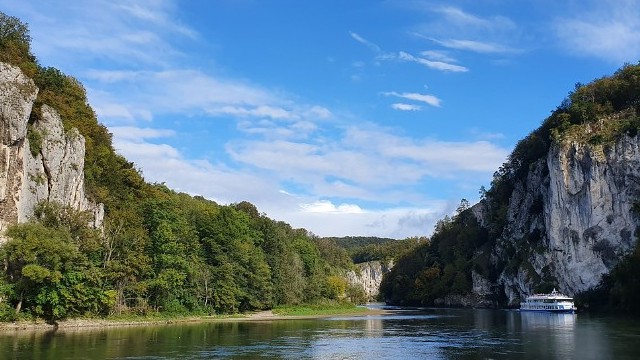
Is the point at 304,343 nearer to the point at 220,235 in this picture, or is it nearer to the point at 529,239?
the point at 220,235

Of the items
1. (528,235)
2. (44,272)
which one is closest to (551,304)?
(528,235)

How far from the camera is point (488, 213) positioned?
526 feet

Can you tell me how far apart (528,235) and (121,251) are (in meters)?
88.1

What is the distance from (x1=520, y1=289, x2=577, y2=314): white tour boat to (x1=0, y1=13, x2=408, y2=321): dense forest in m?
41.7

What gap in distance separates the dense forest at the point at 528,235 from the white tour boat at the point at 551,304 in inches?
204

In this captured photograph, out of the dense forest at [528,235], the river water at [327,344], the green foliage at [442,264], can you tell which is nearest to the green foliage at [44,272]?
the river water at [327,344]

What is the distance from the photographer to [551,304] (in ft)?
311

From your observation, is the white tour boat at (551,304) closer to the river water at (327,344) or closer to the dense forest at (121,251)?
the river water at (327,344)

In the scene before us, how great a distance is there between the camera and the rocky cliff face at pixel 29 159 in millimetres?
61344

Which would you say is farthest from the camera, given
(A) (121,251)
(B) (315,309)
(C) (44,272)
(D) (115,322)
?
(B) (315,309)

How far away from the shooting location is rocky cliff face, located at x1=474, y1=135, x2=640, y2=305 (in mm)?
95312

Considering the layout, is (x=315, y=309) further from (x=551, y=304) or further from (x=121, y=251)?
(x=121, y=251)

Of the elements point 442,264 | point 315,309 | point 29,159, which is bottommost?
point 315,309

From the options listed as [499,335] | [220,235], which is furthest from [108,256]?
[499,335]
